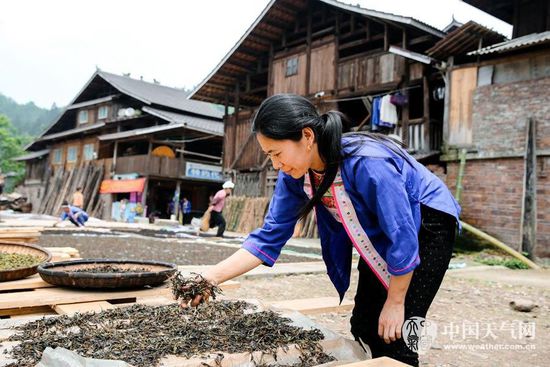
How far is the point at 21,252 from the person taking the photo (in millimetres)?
3330

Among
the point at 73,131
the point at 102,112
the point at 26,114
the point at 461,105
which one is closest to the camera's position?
the point at 461,105

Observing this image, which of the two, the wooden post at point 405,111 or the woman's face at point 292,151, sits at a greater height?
the wooden post at point 405,111

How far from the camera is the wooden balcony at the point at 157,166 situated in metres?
20.8

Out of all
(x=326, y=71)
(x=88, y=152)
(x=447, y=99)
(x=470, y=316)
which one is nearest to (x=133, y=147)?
(x=88, y=152)

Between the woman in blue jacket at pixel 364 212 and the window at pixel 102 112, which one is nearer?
the woman in blue jacket at pixel 364 212

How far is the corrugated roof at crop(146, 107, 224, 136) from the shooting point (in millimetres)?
20092

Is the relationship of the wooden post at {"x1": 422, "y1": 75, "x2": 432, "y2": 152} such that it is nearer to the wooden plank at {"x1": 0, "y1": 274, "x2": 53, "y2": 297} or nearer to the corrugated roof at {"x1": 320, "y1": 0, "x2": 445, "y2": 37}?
the corrugated roof at {"x1": 320, "y1": 0, "x2": 445, "y2": 37}

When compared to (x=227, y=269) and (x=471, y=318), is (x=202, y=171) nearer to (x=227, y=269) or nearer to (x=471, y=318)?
(x=471, y=318)

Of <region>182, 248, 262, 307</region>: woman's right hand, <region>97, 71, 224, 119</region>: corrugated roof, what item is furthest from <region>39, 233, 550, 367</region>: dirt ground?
<region>97, 71, 224, 119</region>: corrugated roof

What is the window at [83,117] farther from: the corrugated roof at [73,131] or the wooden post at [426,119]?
the wooden post at [426,119]

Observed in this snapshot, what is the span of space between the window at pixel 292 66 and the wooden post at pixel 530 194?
26.1 feet

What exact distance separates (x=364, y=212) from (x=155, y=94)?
2369 centimetres

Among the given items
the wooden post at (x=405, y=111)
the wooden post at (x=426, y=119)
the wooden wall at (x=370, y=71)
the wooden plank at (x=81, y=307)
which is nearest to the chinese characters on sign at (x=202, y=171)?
the wooden wall at (x=370, y=71)

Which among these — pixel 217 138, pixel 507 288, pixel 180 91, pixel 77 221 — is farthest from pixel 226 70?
pixel 507 288
